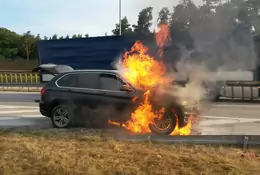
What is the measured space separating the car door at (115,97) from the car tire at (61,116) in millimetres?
1041

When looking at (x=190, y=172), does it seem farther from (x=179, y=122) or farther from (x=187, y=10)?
(x=187, y=10)

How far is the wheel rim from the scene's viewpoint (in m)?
9.98

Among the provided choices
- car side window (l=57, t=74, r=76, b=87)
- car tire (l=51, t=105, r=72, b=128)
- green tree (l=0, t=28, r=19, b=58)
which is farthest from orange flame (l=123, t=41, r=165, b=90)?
green tree (l=0, t=28, r=19, b=58)

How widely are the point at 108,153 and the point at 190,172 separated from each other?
1658 millimetres

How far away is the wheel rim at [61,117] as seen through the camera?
393 inches

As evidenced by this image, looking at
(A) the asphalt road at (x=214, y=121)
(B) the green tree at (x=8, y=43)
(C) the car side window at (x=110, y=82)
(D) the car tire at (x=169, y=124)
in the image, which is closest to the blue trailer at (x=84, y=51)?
(A) the asphalt road at (x=214, y=121)

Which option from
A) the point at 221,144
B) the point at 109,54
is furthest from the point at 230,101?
the point at 221,144

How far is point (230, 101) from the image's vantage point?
18.2 meters

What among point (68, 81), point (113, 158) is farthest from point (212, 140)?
point (68, 81)

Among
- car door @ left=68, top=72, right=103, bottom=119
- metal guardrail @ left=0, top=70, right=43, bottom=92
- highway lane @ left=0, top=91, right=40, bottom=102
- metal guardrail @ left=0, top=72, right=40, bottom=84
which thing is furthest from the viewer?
metal guardrail @ left=0, top=72, right=40, bottom=84

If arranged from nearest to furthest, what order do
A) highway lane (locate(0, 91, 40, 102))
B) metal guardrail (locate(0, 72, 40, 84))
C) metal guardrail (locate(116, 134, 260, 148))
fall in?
metal guardrail (locate(116, 134, 260, 148)) → highway lane (locate(0, 91, 40, 102)) → metal guardrail (locate(0, 72, 40, 84))

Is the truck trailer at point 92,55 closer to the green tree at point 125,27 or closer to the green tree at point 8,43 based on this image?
the green tree at point 125,27

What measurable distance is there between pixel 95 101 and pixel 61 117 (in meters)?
1.09

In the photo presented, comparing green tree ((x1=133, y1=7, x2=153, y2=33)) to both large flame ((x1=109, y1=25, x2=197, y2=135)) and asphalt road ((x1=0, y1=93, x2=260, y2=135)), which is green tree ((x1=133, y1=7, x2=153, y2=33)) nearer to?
large flame ((x1=109, y1=25, x2=197, y2=135))
